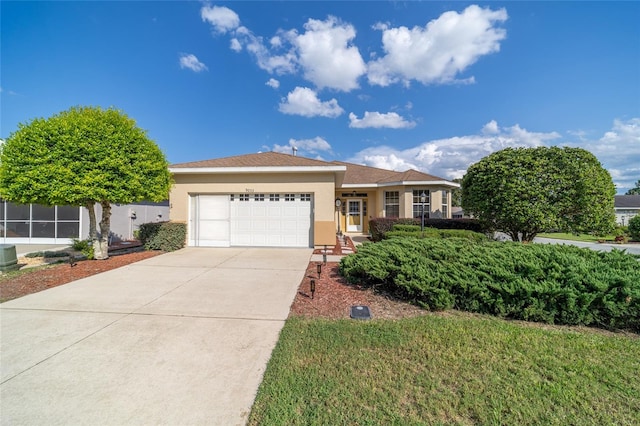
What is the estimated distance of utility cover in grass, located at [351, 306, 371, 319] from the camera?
4.14 m

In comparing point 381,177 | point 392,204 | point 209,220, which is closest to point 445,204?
point 392,204

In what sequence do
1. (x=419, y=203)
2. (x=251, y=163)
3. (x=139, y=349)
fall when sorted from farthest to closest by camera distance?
1. (x=419, y=203)
2. (x=251, y=163)
3. (x=139, y=349)

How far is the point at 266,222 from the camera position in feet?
35.8

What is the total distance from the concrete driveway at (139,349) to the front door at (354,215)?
432 inches

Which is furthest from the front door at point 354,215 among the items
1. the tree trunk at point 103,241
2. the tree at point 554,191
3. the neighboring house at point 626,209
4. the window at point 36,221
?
the neighboring house at point 626,209

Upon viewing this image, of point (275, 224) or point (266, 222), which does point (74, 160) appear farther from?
point (275, 224)

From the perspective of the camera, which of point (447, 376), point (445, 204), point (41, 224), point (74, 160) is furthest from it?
point (445, 204)

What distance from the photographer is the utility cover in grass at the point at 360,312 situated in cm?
414

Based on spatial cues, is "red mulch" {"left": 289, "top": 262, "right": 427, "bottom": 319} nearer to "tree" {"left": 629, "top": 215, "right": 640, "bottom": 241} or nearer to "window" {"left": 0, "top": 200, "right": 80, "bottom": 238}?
"window" {"left": 0, "top": 200, "right": 80, "bottom": 238}

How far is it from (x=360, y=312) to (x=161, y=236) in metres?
8.81

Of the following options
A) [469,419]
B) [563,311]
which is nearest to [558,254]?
[563,311]

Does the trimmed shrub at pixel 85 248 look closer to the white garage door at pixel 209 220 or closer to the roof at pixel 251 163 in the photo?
the white garage door at pixel 209 220

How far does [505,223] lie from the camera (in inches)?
368

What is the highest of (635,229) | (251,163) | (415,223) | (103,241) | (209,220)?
(251,163)
